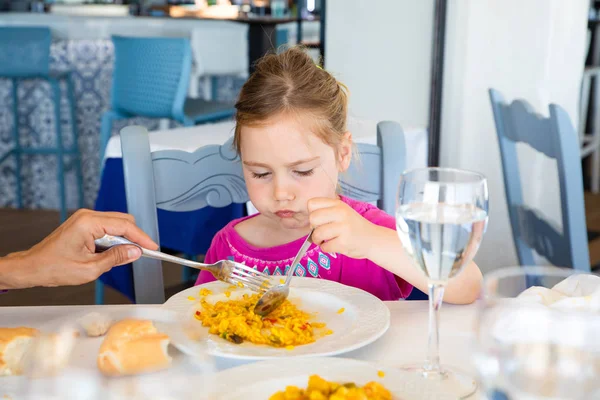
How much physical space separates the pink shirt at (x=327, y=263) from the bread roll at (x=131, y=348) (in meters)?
0.70

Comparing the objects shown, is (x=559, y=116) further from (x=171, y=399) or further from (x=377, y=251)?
(x=171, y=399)

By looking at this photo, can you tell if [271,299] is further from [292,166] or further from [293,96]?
[293,96]

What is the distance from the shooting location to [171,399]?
1.44 feet

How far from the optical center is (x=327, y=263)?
1.35 m

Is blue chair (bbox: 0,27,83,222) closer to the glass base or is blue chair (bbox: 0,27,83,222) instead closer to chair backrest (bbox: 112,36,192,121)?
chair backrest (bbox: 112,36,192,121)

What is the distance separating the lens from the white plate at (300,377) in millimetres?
603

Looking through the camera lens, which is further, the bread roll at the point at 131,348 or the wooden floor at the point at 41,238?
the wooden floor at the point at 41,238

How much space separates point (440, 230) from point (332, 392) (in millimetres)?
188

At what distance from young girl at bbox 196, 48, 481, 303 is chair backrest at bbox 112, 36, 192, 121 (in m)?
1.97

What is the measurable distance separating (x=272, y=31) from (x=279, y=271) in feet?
8.63

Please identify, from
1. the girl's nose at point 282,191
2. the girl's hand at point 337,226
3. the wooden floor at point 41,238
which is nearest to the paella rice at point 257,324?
the girl's hand at point 337,226

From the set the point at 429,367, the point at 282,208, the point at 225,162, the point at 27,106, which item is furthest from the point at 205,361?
the point at 27,106

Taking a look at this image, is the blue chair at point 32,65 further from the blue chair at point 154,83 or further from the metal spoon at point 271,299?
the metal spoon at point 271,299

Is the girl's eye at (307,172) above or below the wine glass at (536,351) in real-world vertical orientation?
below
